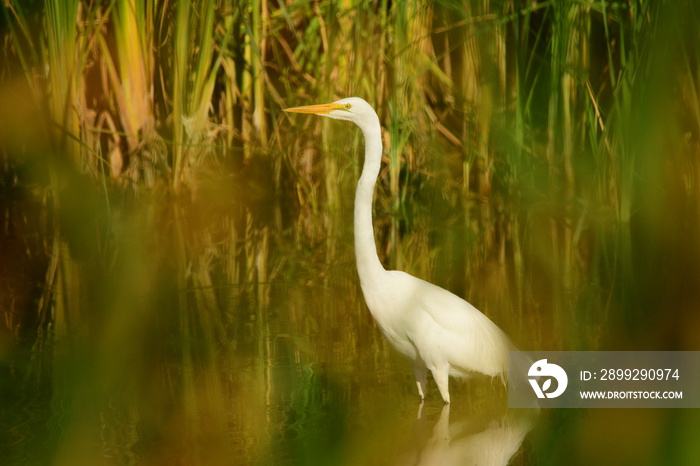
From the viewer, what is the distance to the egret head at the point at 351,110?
3.97 m

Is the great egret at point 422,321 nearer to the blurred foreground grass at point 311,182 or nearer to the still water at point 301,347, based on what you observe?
the still water at point 301,347

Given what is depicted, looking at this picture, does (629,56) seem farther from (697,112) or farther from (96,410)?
(96,410)

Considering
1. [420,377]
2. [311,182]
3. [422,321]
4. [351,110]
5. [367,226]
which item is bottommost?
[420,377]

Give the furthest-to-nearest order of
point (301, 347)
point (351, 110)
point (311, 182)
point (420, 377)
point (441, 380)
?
point (311, 182) → point (301, 347) → point (351, 110) → point (420, 377) → point (441, 380)

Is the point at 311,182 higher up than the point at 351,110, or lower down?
lower down

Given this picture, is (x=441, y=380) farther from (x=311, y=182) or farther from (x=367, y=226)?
(x=311, y=182)

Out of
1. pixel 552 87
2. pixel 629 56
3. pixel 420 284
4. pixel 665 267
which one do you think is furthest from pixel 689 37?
pixel 420 284

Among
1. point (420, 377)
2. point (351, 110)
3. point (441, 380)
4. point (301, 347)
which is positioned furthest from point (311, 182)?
point (441, 380)

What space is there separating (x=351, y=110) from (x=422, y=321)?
88 centimetres

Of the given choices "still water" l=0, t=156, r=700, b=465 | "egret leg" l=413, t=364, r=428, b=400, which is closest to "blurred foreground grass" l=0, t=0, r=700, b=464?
"still water" l=0, t=156, r=700, b=465

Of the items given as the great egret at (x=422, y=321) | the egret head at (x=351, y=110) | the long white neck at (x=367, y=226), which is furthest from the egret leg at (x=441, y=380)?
the egret head at (x=351, y=110)

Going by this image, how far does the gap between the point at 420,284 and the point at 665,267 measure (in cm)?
217

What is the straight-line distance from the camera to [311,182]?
7.20 meters

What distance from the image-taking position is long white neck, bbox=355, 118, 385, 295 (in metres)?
3.88
